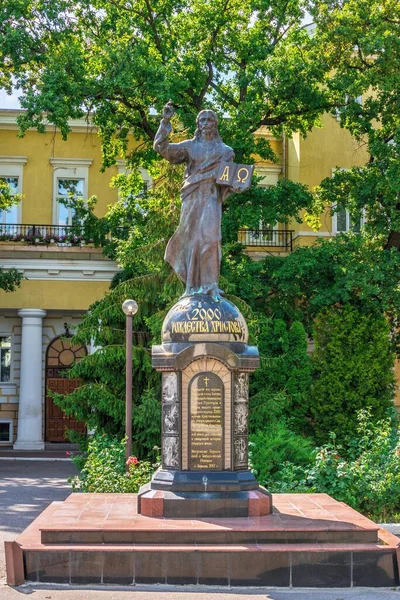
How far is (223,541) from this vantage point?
8.91m

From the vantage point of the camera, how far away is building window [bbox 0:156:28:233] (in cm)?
2734

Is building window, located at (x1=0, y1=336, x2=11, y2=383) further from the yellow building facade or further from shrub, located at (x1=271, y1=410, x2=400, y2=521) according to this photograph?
shrub, located at (x1=271, y1=410, x2=400, y2=521)

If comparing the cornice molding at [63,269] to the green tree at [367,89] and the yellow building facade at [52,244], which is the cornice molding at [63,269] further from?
the green tree at [367,89]

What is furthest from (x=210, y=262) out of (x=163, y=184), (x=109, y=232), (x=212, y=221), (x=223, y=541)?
(x=109, y=232)

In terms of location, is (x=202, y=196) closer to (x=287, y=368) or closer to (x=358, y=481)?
(x=358, y=481)

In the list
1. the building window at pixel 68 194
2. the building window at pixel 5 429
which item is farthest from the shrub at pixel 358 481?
the building window at pixel 5 429

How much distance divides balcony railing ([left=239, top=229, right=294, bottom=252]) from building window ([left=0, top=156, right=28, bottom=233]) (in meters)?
6.86

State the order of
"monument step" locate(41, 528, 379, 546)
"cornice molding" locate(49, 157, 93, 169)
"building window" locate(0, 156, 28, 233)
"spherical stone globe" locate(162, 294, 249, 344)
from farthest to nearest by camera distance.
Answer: "cornice molding" locate(49, 157, 93, 169) < "building window" locate(0, 156, 28, 233) < "spherical stone globe" locate(162, 294, 249, 344) < "monument step" locate(41, 528, 379, 546)

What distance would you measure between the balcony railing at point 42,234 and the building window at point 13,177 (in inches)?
12.2

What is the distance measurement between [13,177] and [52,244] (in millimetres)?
2892

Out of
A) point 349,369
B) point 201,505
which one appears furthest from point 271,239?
point 201,505

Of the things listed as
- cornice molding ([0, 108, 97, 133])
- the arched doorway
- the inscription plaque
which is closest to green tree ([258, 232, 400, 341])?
cornice molding ([0, 108, 97, 133])

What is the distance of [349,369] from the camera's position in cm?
2114

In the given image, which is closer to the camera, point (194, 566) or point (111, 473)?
point (194, 566)
